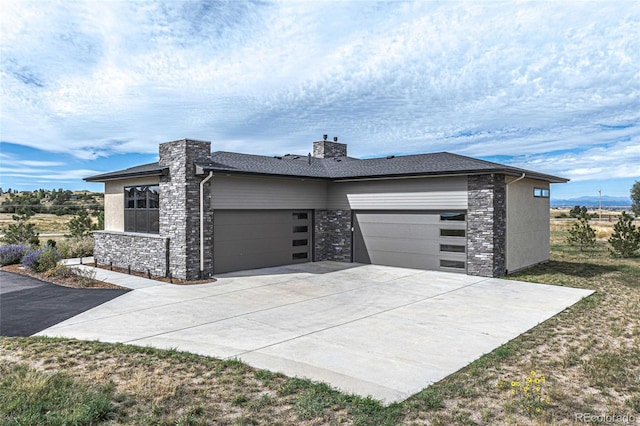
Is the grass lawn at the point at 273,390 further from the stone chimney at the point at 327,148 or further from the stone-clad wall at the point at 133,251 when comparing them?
the stone chimney at the point at 327,148

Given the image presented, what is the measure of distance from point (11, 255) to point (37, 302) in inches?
318

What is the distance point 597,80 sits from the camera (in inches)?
572

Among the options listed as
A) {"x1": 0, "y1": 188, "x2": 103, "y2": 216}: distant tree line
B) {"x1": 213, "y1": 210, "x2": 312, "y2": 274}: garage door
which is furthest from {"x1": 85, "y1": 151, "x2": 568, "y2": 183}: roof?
{"x1": 0, "y1": 188, "x2": 103, "y2": 216}: distant tree line

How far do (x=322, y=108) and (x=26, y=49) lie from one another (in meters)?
11.1

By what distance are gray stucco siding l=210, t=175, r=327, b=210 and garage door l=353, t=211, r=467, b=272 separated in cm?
190

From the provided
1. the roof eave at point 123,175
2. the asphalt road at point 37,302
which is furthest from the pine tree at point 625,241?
the asphalt road at point 37,302

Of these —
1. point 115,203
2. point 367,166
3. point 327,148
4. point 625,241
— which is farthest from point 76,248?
point 625,241

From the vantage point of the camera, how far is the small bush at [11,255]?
15.4m

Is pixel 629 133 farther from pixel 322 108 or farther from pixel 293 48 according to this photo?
pixel 293 48

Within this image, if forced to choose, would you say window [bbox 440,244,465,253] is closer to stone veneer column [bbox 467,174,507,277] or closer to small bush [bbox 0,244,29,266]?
stone veneer column [bbox 467,174,507,277]

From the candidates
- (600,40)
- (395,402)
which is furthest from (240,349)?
(600,40)

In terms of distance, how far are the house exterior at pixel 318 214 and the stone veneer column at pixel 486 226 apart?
32 mm

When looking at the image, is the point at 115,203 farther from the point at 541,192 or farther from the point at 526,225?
the point at 541,192

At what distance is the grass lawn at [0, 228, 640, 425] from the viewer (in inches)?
159
